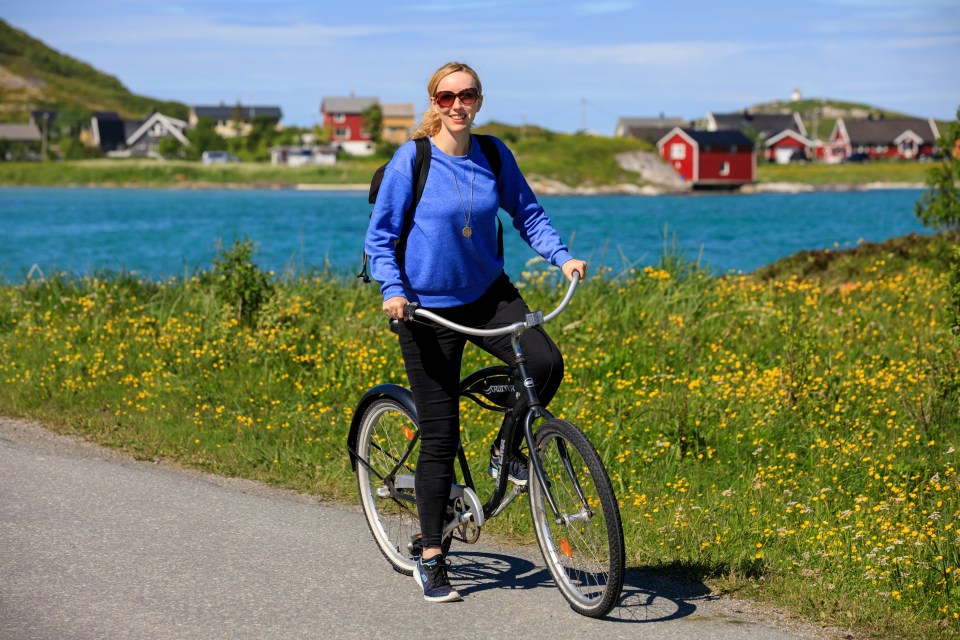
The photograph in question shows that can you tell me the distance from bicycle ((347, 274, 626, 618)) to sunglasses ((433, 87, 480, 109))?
82 cm

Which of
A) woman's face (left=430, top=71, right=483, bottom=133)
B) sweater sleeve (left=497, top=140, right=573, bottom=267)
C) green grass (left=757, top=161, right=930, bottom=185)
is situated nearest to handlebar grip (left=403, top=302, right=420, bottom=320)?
sweater sleeve (left=497, top=140, right=573, bottom=267)

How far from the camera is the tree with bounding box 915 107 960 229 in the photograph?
14883 millimetres

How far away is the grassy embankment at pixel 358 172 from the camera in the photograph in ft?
368

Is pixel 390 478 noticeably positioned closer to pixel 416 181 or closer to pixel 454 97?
pixel 416 181

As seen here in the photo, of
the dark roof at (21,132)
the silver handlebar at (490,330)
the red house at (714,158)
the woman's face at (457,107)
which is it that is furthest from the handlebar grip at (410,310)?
the dark roof at (21,132)

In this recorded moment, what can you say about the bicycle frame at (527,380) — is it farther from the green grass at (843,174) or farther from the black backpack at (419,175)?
the green grass at (843,174)

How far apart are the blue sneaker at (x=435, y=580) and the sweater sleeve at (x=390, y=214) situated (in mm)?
1167

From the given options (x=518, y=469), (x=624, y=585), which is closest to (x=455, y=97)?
(x=518, y=469)

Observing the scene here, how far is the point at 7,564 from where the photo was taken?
504cm

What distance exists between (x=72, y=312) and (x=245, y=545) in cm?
698

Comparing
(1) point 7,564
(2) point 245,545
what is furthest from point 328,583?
(1) point 7,564

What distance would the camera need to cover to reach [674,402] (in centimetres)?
771

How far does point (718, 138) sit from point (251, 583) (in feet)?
381

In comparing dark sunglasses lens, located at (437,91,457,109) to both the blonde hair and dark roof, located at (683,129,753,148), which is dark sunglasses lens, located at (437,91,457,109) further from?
dark roof, located at (683,129,753,148)
